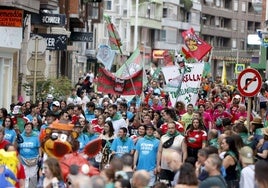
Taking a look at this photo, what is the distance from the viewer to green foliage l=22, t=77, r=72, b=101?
121 ft

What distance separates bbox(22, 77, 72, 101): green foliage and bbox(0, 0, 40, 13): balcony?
234 centimetres

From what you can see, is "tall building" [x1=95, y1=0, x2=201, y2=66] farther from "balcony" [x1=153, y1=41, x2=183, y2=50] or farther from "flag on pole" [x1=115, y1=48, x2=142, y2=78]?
"flag on pole" [x1=115, y1=48, x2=142, y2=78]

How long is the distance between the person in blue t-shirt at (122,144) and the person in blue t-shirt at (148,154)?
29 cm

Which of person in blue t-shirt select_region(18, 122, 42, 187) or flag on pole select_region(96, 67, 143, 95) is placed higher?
flag on pole select_region(96, 67, 143, 95)

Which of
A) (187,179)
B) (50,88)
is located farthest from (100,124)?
(50,88)

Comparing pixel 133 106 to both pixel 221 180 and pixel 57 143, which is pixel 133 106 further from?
pixel 221 180

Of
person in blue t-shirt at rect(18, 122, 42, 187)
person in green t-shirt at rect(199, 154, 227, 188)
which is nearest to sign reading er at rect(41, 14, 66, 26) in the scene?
person in blue t-shirt at rect(18, 122, 42, 187)

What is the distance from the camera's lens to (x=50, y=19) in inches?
1572

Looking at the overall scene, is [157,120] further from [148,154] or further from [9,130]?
[148,154]

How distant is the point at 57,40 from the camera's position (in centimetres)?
3619

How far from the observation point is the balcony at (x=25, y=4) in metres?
33.2

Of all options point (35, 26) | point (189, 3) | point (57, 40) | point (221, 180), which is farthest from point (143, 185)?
point (189, 3)

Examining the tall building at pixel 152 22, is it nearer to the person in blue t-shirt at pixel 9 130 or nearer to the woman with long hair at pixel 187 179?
the person in blue t-shirt at pixel 9 130

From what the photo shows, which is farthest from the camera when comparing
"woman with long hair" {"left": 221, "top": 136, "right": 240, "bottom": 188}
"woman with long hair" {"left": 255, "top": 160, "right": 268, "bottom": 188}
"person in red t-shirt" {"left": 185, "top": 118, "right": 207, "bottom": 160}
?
"person in red t-shirt" {"left": 185, "top": 118, "right": 207, "bottom": 160}
